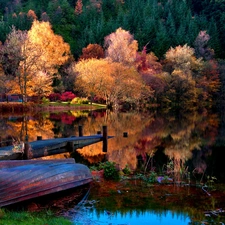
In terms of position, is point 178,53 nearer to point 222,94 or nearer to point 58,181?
point 222,94

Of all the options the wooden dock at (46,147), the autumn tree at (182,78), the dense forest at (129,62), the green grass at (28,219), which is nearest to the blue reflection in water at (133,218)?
the green grass at (28,219)

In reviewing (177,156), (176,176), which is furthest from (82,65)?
(176,176)

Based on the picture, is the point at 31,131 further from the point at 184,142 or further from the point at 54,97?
the point at 54,97

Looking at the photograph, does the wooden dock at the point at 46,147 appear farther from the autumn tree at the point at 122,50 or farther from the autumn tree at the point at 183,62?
the autumn tree at the point at 183,62

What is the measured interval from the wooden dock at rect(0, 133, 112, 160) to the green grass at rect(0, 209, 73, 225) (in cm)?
568

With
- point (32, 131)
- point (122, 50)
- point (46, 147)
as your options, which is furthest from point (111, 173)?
point (122, 50)

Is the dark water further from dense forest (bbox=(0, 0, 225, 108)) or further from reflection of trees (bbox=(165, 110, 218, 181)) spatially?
dense forest (bbox=(0, 0, 225, 108))

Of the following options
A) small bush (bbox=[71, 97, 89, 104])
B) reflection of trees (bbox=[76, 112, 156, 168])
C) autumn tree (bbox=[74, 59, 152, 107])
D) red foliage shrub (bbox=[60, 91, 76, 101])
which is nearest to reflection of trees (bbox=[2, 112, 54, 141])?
reflection of trees (bbox=[76, 112, 156, 168])

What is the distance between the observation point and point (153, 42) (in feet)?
255

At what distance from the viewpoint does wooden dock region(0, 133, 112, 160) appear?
48.3 feet

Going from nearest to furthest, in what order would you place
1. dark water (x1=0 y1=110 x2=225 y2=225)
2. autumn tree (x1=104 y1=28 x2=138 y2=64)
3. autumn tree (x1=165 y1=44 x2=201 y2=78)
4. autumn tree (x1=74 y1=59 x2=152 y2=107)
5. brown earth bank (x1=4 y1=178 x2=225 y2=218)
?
dark water (x1=0 y1=110 x2=225 y2=225), brown earth bank (x1=4 y1=178 x2=225 y2=218), autumn tree (x1=74 y1=59 x2=152 y2=107), autumn tree (x1=104 y1=28 x2=138 y2=64), autumn tree (x1=165 y1=44 x2=201 y2=78)

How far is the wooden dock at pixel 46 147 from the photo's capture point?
14.7 metres

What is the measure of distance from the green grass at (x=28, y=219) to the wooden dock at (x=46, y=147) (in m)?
5.68

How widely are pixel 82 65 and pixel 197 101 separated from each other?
19.8 meters
